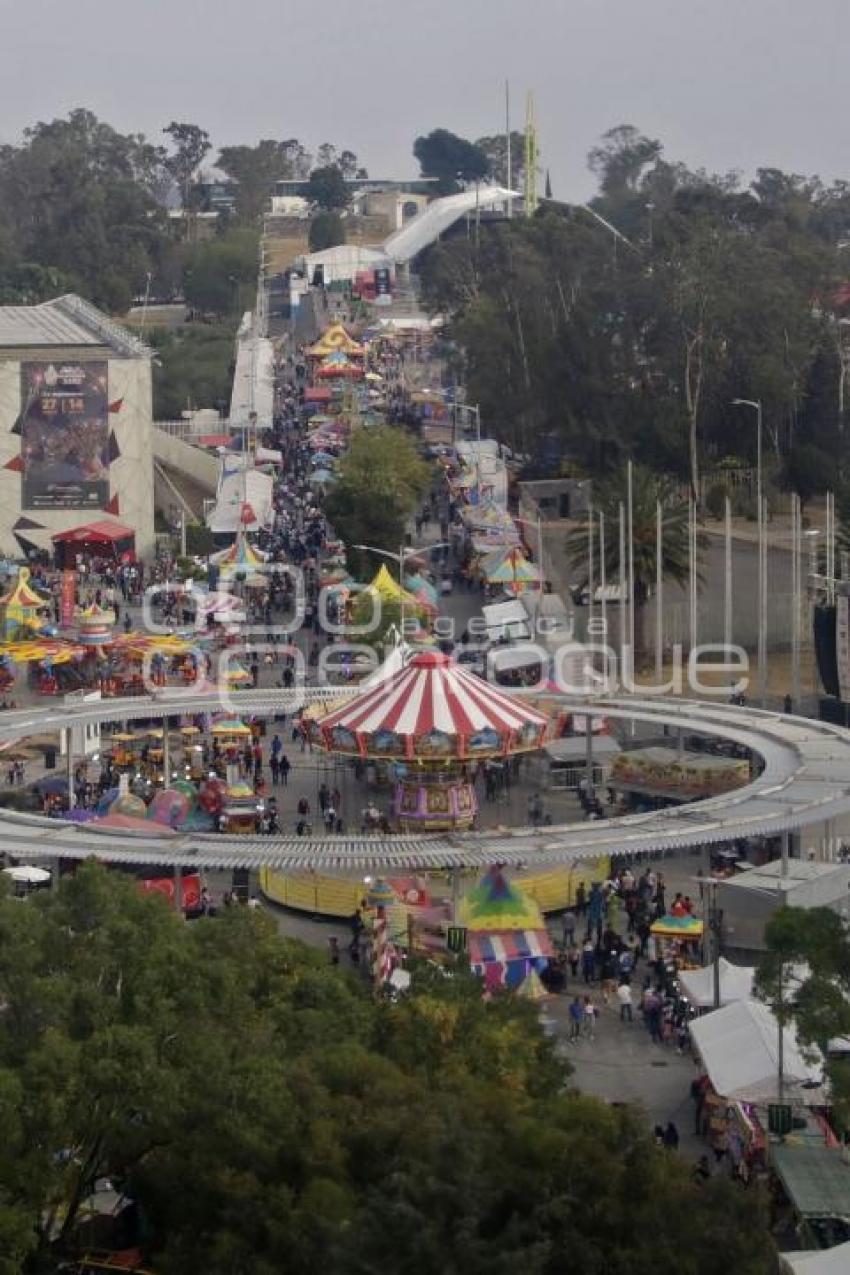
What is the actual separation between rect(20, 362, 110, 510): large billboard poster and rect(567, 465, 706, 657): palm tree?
1912 centimetres

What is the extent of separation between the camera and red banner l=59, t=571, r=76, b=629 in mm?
58188

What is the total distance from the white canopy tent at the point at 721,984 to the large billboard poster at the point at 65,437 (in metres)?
44.9

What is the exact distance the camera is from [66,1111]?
22.1m

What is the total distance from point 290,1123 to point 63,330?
186 feet

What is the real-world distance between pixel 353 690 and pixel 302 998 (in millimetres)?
20984

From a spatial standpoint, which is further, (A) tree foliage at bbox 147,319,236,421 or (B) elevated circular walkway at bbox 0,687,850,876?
(A) tree foliage at bbox 147,319,236,421

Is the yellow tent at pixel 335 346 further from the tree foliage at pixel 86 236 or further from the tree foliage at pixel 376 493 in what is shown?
the tree foliage at pixel 376 493

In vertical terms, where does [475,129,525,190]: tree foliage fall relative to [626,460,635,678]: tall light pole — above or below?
above

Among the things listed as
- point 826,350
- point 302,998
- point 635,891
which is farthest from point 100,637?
point 302,998

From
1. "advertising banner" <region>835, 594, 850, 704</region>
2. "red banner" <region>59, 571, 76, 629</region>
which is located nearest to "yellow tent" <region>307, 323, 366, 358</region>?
"red banner" <region>59, 571, 76, 629</region>

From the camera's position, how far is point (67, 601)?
197 ft

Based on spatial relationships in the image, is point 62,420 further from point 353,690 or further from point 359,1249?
point 359,1249

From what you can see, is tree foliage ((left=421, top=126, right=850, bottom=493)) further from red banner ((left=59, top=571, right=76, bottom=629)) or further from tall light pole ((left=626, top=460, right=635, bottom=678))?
red banner ((left=59, top=571, right=76, bottom=629))

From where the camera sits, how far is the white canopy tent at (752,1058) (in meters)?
27.1
